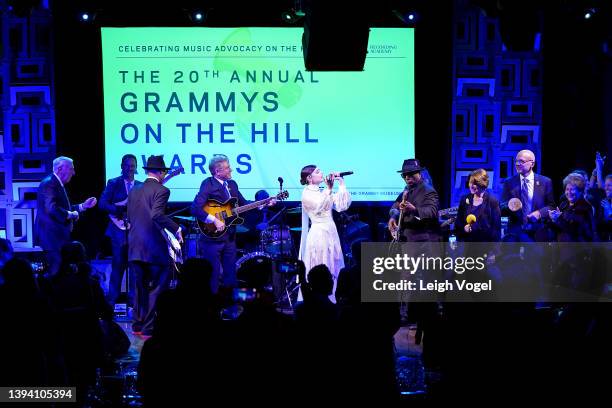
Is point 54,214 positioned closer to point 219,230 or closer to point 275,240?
point 219,230

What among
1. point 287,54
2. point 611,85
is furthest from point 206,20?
point 611,85

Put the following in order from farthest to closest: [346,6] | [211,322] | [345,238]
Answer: [345,238] → [346,6] → [211,322]

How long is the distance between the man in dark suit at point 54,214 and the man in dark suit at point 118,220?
638mm

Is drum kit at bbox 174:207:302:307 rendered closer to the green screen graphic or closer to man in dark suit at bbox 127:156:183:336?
man in dark suit at bbox 127:156:183:336

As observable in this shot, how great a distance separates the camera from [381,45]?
1122cm

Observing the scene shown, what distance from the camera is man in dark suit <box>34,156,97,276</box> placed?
8875 millimetres

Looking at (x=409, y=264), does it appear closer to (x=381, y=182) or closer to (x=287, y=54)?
(x=381, y=182)

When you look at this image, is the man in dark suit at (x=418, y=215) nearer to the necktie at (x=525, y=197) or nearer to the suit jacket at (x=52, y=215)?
the necktie at (x=525, y=197)

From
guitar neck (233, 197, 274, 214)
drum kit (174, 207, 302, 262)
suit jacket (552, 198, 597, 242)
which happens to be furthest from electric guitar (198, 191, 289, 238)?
suit jacket (552, 198, 597, 242)

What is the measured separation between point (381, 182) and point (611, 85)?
12.3 feet

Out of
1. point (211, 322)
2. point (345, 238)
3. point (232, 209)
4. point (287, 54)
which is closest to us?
point (211, 322)

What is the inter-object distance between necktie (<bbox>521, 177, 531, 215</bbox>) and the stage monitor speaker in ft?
11.8

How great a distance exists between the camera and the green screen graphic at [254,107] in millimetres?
11070

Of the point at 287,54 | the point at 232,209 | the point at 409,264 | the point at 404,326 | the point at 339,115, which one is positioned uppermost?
the point at 287,54
